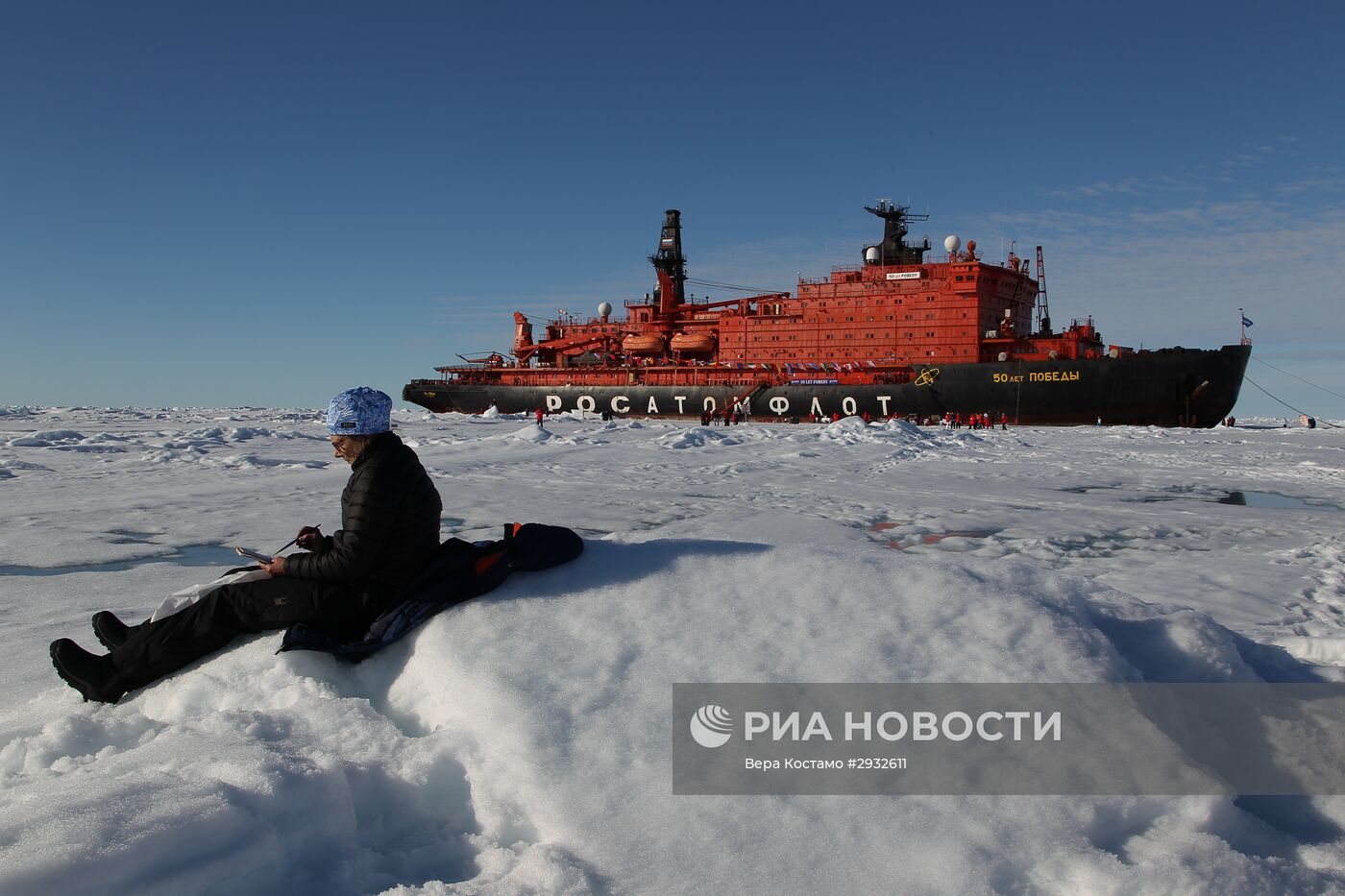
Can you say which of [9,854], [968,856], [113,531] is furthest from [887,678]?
[113,531]

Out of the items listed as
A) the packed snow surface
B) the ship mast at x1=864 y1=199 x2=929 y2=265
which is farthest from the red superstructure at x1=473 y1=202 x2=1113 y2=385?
the packed snow surface

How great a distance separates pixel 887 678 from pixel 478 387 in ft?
126

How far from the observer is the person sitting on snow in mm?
2635

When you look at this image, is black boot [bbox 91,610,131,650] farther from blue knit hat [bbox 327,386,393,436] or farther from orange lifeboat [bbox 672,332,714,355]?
orange lifeboat [bbox 672,332,714,355]

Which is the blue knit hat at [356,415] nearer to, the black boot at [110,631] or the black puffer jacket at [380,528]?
the black puffer jacket at [380,528]

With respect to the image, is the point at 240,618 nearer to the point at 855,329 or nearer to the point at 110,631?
the point at 110,631

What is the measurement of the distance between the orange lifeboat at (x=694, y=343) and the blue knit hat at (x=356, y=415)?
33718 millimetres

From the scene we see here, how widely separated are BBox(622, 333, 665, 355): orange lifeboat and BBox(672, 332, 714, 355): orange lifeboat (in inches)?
36.8

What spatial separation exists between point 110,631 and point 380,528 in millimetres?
1111

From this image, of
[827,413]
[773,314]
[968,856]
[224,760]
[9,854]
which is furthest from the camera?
[773,314]

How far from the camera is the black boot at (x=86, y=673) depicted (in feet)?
8.64

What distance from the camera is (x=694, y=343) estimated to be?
1427 inches

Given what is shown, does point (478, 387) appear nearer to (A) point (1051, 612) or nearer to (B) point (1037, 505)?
(B) point (1037, 505)

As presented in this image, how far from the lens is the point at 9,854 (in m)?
1.47
